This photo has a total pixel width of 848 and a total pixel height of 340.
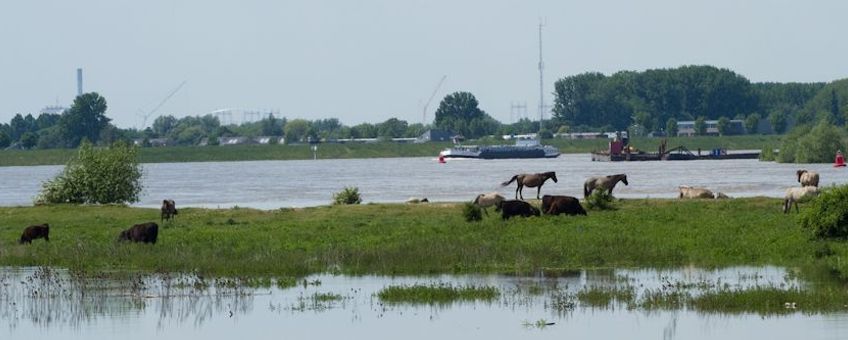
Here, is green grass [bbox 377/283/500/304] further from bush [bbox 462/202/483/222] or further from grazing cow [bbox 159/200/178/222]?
grazing cow [bbox 159/200/178/222]

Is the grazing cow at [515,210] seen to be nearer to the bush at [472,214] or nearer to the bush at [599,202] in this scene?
the bush at [472,214]

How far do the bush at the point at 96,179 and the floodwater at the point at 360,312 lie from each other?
28.2 metres

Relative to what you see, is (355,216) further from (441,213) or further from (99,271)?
(99,271)

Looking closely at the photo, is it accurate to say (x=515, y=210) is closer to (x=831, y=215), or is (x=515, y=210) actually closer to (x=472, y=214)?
(x=472, y=214)

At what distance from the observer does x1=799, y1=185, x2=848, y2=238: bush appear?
3678 cm

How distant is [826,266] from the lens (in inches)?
1326

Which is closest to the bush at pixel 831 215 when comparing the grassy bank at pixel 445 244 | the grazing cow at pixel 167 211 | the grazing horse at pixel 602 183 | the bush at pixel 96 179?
the grassy bank at pixel 445 244

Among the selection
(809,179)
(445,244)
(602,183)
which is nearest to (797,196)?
(602,183)

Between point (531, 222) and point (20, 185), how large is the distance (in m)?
89.0

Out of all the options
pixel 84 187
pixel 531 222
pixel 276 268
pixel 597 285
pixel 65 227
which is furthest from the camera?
pixel 84 187

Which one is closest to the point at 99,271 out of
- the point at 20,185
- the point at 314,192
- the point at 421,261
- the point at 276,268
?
the point at 276,268

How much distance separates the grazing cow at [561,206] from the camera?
1713 inches

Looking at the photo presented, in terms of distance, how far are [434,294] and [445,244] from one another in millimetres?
6972

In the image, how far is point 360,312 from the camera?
29.4m
